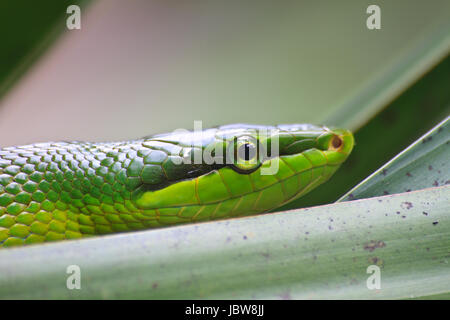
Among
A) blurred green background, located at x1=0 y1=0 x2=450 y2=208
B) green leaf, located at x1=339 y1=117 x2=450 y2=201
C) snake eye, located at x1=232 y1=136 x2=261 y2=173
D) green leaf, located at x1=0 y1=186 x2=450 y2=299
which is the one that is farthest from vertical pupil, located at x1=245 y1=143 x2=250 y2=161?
blurred green background, located at x1=0 y1=0 x2=450 y2=208

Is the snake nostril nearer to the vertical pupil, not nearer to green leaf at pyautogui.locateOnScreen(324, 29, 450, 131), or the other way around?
green leaf at pyautogui.locateOnScreen(324, 29, 450, 131)

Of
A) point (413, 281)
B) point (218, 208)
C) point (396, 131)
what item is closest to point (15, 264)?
point (413, 281)

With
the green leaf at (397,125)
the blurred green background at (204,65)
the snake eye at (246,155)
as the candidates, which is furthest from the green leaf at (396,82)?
the blurred green background at (204,65)

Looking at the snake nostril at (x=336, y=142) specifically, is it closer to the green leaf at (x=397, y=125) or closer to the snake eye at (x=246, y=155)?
the green leaf at (x=397, y=125)

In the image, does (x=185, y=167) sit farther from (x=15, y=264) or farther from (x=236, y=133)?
(x=15, y=264)

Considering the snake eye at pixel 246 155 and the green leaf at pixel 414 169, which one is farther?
the snake eye at pixel 246 155

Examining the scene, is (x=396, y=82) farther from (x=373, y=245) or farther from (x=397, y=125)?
(x=373, y=245)

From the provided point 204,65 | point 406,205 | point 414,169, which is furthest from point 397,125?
point 204,65
